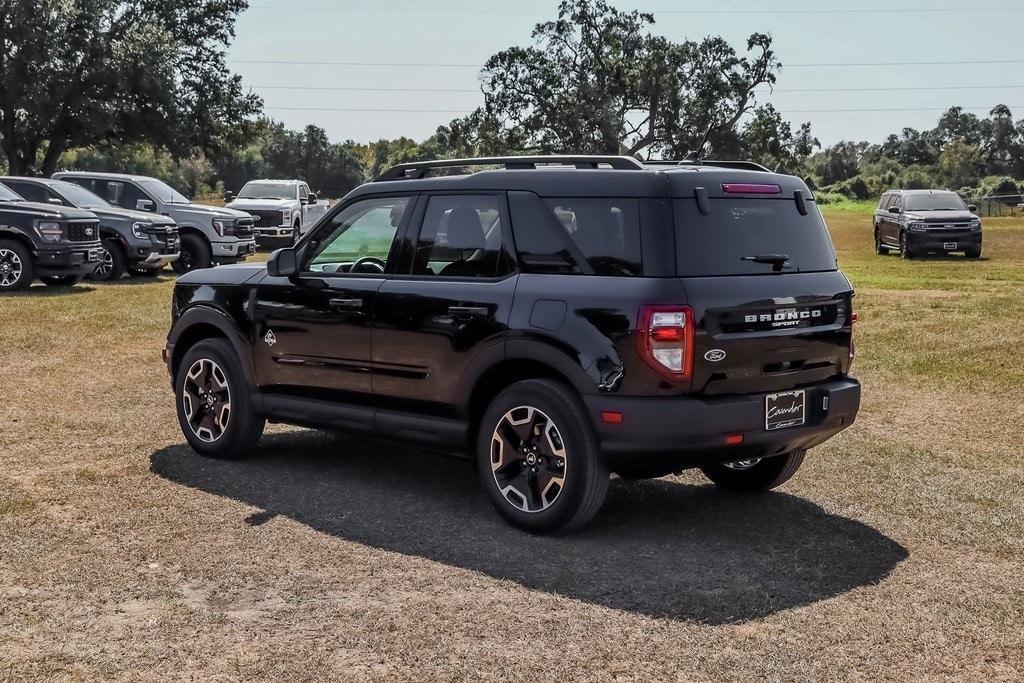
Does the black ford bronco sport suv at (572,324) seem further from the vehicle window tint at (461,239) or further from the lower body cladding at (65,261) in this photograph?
the lower body cladding at (65,261)

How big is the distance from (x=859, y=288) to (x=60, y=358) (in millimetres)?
14255

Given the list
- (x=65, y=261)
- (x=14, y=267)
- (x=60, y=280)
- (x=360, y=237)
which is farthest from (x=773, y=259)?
(x=60, y=280)

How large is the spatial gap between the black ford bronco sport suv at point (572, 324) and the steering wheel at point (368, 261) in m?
0.01

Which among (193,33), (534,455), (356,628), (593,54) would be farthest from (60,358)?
(593,54)

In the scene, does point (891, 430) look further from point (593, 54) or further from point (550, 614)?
point (593, 54)

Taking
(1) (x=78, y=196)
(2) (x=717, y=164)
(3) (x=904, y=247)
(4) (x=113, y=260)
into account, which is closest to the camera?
(2) (x=717, y=164)

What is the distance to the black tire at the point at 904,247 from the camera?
3192cm

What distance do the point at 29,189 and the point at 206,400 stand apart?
16254 millimetres

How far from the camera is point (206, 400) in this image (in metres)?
8.08

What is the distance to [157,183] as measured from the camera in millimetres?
27141

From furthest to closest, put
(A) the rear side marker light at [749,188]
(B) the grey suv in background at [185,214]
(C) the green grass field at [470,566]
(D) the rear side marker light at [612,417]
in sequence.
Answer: (B) the grey suv in background at [185,214]
(A) the rear side marker light at [749,188]
(D) the rear side marker light at [612,417]
(C) the green grass field at [470,566]

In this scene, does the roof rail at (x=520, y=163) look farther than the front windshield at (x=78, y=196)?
No

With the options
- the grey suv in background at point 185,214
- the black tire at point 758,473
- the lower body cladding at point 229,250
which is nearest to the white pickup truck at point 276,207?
the lower body cladding at point 229,250

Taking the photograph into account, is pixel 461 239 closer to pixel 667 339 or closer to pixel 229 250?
pixel 667 339
